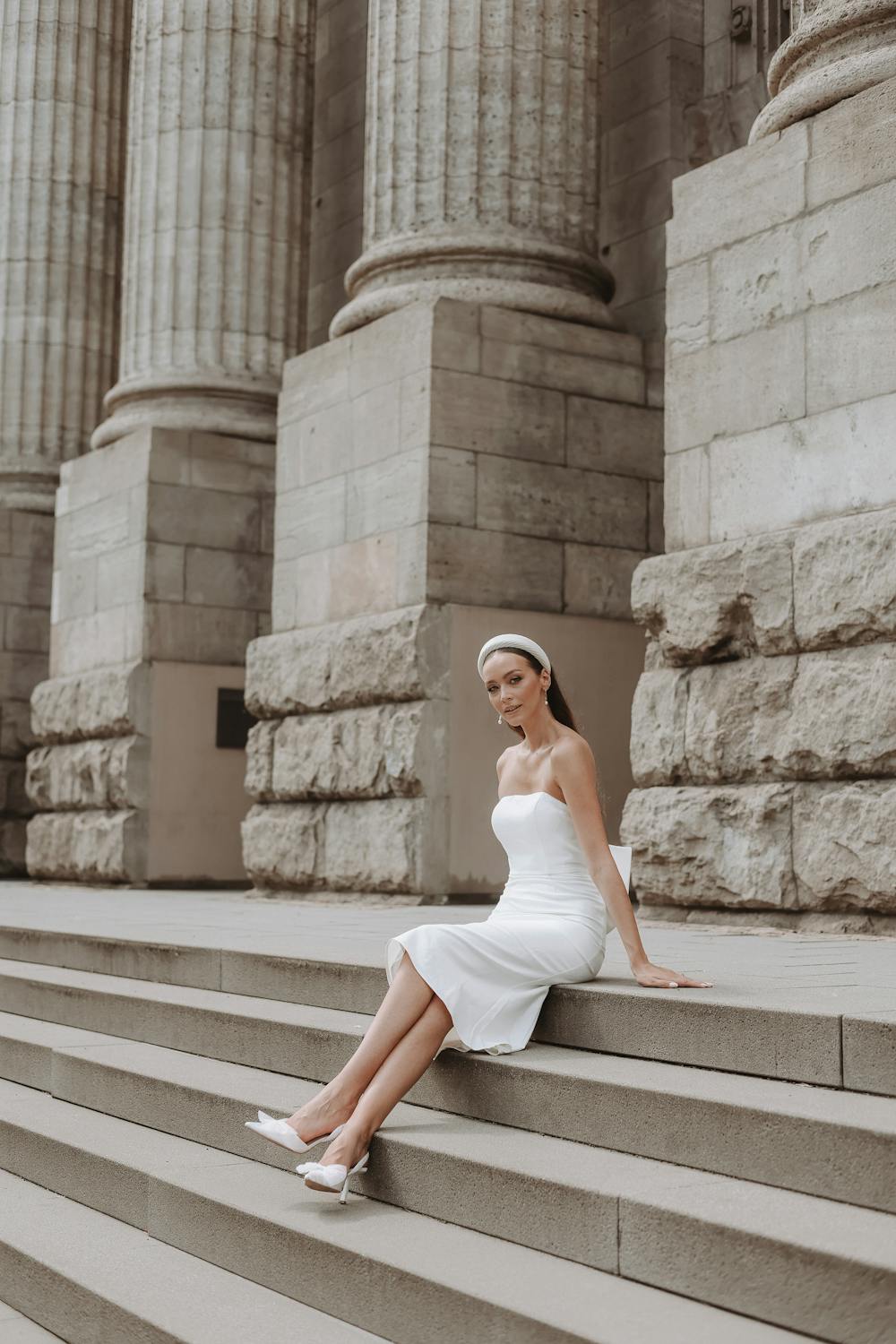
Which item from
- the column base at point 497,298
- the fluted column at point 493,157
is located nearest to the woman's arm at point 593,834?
the column base at point 497,298

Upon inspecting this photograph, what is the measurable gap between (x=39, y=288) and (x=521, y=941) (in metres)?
13.4

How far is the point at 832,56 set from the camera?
8.14 m

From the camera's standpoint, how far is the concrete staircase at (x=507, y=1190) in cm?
342

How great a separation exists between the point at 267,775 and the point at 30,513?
6349mm

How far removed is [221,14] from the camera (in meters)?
14.0

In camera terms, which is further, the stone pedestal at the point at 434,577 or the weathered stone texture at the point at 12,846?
the weathered stone texture at the point at 12,846

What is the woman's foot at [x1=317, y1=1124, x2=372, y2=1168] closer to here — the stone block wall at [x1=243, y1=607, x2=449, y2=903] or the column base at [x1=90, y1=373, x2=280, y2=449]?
the stone block wall at [x1=243, y1=607, x2=449, y2=903]

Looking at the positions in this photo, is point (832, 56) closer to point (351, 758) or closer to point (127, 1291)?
point (351, 758)

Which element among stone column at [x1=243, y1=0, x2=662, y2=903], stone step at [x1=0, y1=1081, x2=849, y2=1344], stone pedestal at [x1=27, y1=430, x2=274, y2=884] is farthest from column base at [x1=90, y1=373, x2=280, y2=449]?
stone step at [x1=0, y1=1081, x2=849, y2=1344]

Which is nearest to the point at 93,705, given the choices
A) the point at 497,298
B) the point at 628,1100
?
the point at 497,298

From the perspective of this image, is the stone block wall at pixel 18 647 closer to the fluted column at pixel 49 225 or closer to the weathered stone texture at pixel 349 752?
the fluted column at pixel 49 225

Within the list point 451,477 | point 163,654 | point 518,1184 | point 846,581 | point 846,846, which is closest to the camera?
point 518,1184

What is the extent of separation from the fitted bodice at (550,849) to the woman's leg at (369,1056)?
77 centimetres

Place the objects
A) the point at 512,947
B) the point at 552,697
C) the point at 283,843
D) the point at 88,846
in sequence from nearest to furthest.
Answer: the point at 512,947 → the point at 552,697 → the point at 283,843 → the point at 88,846
